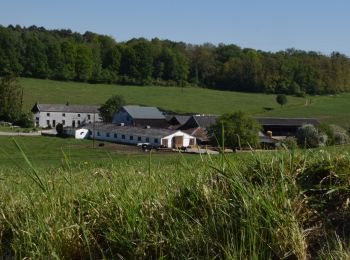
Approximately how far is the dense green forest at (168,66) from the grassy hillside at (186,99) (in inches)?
222

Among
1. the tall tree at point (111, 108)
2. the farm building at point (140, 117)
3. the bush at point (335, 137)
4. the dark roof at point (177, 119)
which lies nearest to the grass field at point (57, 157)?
the bush at point (335, 137)

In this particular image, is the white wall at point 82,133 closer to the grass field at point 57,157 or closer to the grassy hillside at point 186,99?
the grass field at point 57,157

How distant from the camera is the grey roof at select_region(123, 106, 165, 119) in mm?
98312

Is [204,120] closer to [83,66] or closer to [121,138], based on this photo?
[121,138]

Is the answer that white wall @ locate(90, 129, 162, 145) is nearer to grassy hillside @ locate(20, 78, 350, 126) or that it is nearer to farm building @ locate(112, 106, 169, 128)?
farm building @ locate(112, 106, 169, 128)

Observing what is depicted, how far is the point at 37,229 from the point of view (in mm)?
4430

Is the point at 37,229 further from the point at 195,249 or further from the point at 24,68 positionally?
the point at 24,68

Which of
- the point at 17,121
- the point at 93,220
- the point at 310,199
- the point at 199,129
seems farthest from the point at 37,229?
the point at 17,121

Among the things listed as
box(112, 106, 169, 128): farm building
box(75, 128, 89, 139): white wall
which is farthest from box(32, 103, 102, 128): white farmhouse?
box(75, 128, 89, 139): white wall

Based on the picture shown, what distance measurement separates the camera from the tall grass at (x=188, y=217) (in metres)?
3.79

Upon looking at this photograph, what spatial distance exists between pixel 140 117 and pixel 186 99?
28965 millimetres

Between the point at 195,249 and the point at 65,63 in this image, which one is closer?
the point at 195,249

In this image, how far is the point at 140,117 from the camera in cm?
9844

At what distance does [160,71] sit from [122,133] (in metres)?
78.4
